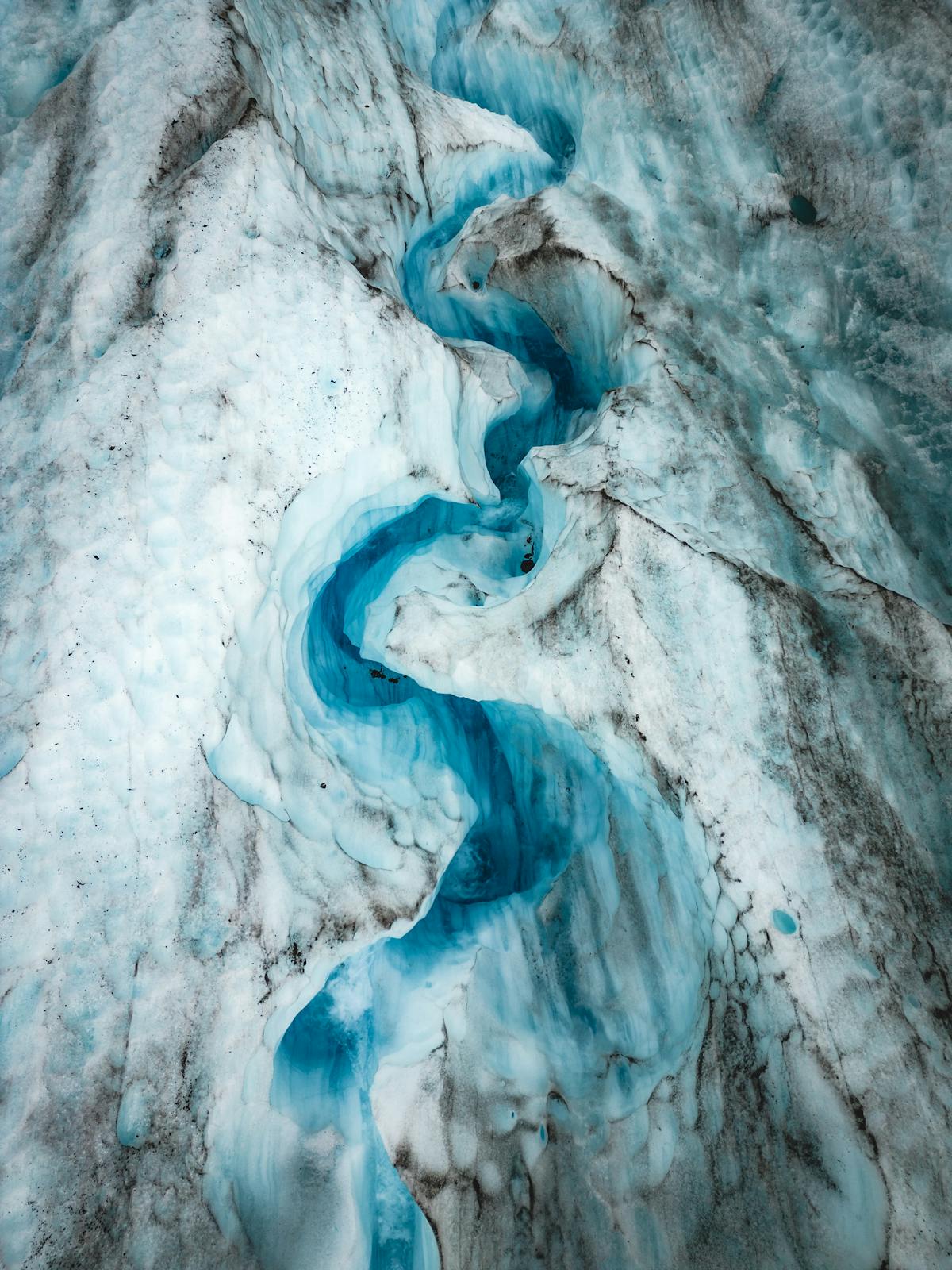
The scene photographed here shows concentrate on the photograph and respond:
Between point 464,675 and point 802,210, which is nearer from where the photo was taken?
point 464,675

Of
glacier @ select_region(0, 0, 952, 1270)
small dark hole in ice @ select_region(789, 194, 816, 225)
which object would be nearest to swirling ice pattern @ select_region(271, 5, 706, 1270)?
glacier @ select_region(0, 0, 952, 1270)

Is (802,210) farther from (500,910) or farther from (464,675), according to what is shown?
(500,910)

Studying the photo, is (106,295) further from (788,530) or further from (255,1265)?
(255,1265)

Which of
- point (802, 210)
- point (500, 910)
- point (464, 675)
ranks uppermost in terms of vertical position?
point (802, 210)

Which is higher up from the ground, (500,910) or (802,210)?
(802,210)

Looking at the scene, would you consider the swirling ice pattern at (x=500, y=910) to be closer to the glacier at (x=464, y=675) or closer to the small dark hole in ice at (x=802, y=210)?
the glacier at (x=464, y=675)

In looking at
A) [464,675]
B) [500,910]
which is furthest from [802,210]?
[500,910]

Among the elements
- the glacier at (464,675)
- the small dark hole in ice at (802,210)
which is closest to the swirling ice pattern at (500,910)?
the glacier at (464,675)
